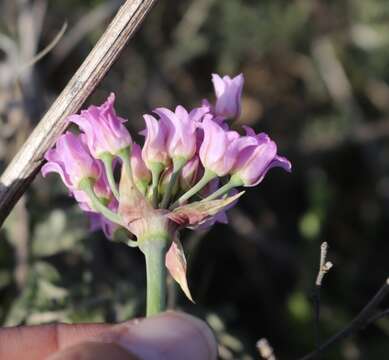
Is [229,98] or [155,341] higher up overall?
[229,98]

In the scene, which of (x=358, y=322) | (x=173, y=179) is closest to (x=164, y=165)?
(x=173, y=179)

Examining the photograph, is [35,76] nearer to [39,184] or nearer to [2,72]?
[2,72]

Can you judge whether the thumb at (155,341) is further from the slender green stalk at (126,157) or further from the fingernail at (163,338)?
the slender green stalk at (126,157)

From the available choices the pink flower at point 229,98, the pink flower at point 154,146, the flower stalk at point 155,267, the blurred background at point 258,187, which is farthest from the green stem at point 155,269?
the blurred background at point 258,187

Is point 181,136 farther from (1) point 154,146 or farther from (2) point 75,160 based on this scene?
(2) point 75,160

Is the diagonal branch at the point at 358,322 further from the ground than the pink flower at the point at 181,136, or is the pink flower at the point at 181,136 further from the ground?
the pink flower at the point at 181,136

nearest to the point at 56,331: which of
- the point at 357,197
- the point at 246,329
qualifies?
the point at 246,329
